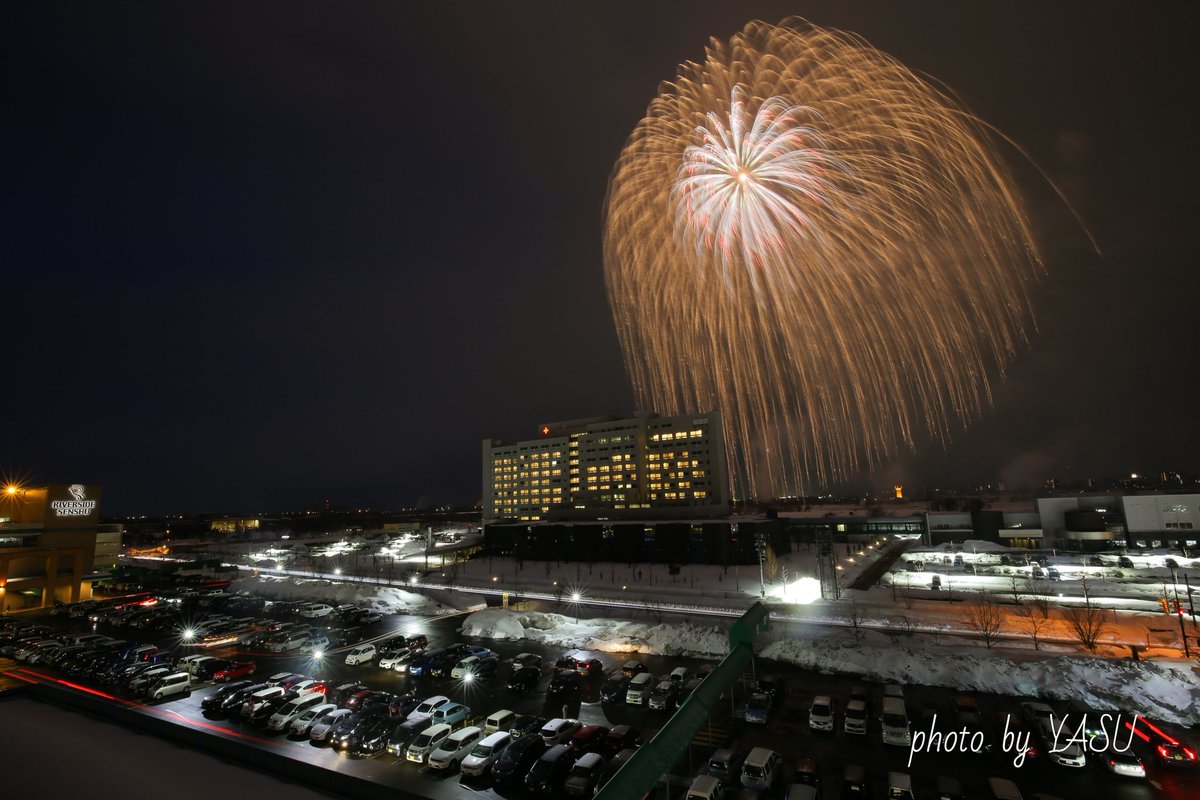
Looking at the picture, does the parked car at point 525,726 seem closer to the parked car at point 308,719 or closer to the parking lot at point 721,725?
the parking lot at point 721,725

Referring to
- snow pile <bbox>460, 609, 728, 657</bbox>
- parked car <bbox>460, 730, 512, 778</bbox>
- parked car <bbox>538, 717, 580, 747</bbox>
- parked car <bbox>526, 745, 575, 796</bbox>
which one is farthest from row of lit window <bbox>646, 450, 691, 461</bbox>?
parked car <bbox>526, 745, 575, 796</bbox>

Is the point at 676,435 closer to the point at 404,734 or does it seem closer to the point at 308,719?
the point at 308,719

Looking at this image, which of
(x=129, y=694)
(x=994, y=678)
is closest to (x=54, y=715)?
(x=129, y=694)

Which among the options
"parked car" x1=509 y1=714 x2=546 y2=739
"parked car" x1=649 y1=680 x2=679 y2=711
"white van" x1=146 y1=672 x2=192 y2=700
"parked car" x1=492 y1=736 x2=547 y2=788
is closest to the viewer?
"parked car" x1=492 y1=736 x2=547 y2=788

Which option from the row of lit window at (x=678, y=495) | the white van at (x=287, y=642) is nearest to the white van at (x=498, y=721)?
the white van at (x=287, y=642)

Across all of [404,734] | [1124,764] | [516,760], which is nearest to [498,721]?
[404,734]

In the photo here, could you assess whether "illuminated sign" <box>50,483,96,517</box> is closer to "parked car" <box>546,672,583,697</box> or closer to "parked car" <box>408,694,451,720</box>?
"parked car" <box>408,694,451,720</box>
